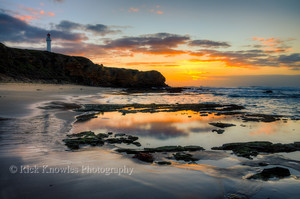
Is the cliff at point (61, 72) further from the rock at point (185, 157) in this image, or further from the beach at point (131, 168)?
the rock at point (185, 157)

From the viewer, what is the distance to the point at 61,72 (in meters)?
51.8

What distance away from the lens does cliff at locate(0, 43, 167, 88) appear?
1494 inches

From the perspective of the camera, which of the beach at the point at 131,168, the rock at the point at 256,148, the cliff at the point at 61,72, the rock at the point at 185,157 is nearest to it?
the beach at the point at 131,168

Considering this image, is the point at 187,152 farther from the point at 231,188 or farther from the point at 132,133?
the point at 132,133

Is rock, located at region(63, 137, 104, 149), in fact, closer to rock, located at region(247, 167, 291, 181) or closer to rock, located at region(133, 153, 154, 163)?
rock, located at region(133, 153, 154, 163)

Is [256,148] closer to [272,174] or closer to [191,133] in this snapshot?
[272,174]

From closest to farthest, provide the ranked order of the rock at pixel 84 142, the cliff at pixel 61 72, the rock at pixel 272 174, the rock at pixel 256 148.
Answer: the rock at pixel 272 174
the rock at pixel 256 148
the rock at pixel 84 142
the cliff at pixel 61 72

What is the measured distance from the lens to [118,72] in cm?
7244

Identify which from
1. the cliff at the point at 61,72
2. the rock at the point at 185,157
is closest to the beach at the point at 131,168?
the rock at the point at 185,157

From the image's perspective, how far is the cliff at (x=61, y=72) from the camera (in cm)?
3794

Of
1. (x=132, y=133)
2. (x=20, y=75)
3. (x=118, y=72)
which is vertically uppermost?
(x=118, y=72)

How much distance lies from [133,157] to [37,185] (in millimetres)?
2229

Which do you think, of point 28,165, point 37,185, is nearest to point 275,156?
point 37,185

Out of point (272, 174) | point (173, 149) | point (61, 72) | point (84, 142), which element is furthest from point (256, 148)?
point (61, 72)
